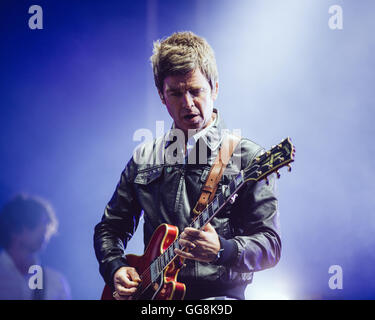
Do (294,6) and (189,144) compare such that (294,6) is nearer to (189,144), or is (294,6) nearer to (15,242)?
(189,144)

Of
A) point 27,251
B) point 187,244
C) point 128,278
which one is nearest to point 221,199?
point 187,244

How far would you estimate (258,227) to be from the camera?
1.91 metres

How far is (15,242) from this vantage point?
111 inches

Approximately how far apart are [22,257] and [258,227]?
1.65 metres

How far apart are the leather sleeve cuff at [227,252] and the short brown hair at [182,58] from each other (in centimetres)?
83

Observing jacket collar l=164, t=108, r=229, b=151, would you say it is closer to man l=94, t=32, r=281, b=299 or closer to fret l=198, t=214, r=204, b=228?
man l=94, t=32, r=281, b=299

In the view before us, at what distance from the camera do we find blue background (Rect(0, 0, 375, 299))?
258cm

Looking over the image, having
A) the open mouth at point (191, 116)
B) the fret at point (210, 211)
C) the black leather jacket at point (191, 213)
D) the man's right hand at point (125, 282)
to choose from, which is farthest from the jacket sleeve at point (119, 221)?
the fret at point (210, 211)

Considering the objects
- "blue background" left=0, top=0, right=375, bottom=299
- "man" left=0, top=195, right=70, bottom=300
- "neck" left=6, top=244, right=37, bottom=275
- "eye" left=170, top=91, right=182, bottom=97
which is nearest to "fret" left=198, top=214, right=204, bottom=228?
"eye" left=170, top=91, right=182, bottom=97

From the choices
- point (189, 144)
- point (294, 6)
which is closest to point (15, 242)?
point (189, 144)

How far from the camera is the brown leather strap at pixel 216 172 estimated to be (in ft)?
6.52

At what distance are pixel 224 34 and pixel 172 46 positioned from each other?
0.74 metres

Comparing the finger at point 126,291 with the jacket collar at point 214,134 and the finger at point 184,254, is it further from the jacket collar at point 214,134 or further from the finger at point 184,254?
the jacket collar at point 214,134
